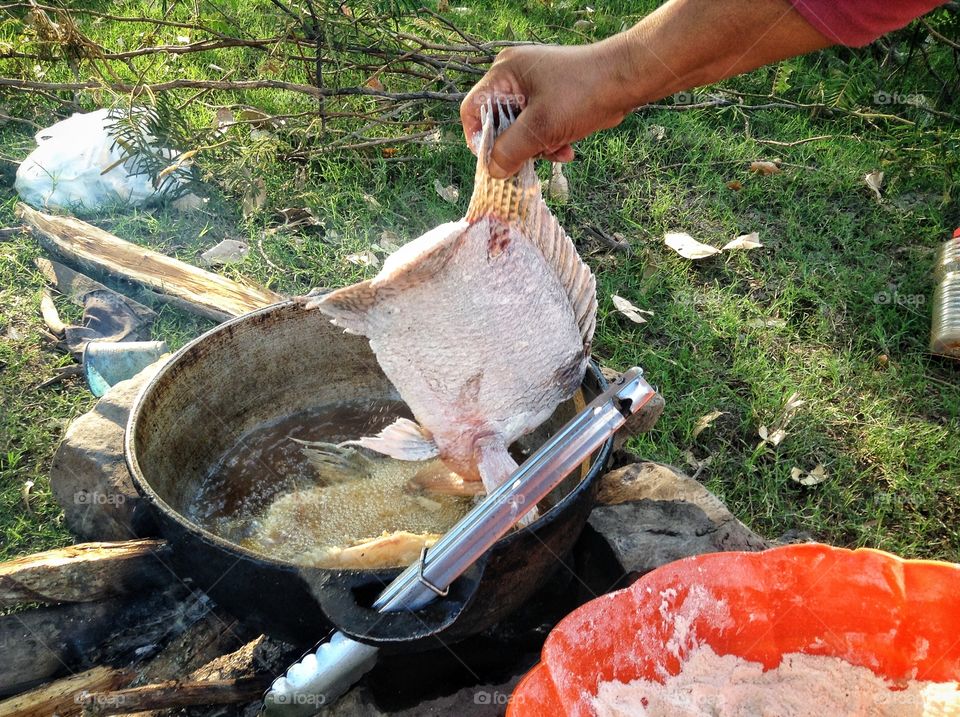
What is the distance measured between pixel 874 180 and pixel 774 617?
3586 millimetres

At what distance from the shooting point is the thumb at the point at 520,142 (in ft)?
5.65

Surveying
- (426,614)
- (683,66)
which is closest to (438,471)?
(426,614)

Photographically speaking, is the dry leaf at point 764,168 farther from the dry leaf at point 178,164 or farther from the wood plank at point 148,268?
the dry leaf at point 178,164

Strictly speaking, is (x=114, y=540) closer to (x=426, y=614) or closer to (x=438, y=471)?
(x=438, y=471)

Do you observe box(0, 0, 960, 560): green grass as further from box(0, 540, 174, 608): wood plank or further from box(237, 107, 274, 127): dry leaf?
box(0, 540, 174, 608): wood plank

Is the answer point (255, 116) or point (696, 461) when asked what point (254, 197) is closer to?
point (255, 116)

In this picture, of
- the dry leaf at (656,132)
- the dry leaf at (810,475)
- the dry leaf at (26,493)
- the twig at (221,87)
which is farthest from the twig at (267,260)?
the dry leaf at (810,475)

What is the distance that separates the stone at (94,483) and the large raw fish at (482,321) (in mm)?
774

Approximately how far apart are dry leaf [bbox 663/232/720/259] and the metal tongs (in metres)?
2.41

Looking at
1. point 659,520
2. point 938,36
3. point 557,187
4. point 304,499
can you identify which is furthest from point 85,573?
point 938,36

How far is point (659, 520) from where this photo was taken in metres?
2.18

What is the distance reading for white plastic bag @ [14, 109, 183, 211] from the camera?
3.88 metres

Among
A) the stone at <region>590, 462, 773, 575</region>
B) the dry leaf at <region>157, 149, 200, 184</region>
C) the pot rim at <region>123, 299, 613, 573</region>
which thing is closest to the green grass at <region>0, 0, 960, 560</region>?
the dry leaf at <region>157, 149, 200, 184</region>

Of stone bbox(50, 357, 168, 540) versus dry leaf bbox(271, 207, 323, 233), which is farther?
dry leaf bbox(271, 207, 323, 233)
